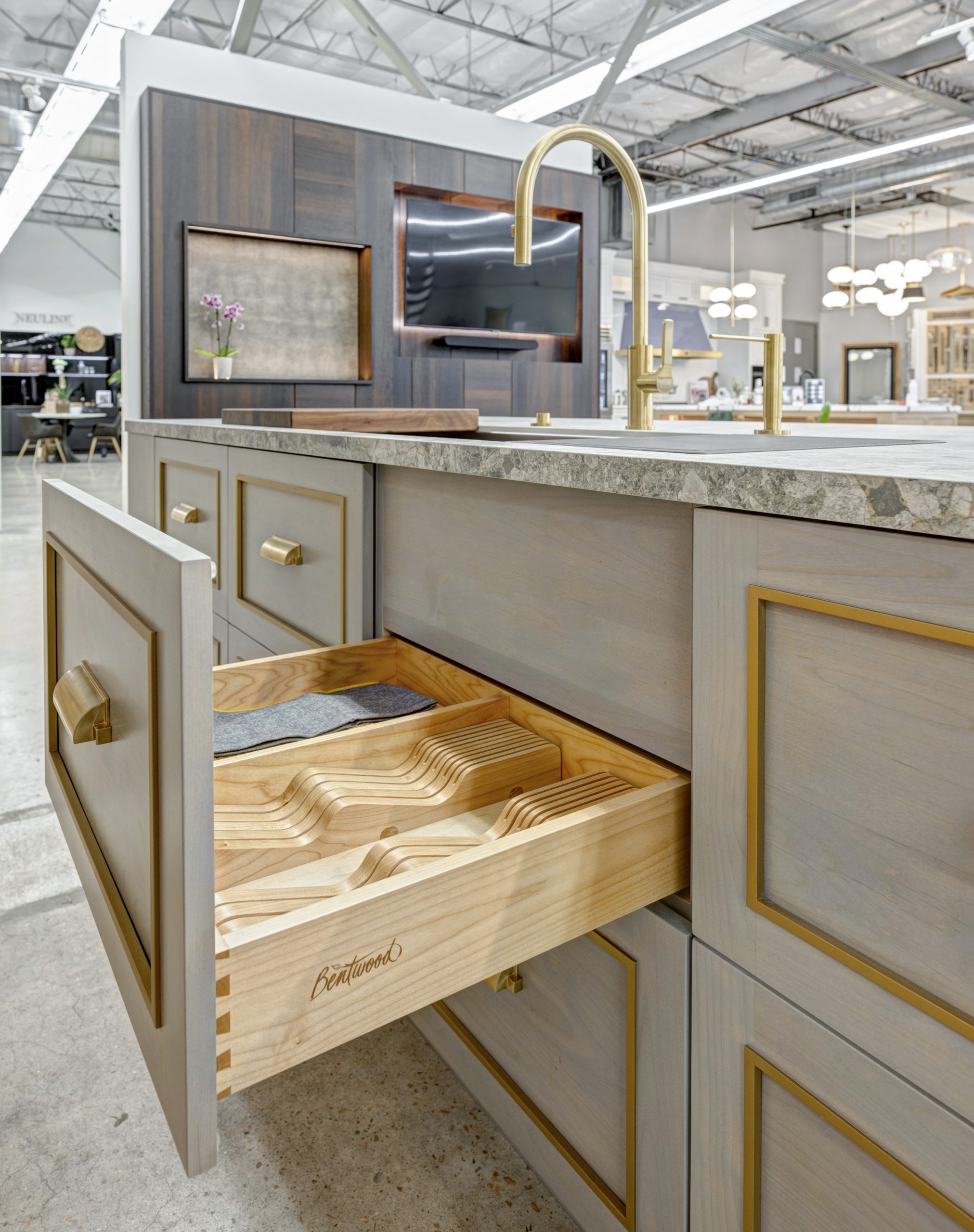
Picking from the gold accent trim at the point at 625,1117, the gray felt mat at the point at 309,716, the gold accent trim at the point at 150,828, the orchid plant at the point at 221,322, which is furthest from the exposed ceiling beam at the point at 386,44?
the gold accent trim at the point at 625,1117

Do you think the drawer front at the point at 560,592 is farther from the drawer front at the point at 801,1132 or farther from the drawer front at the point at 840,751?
the drawer front at the point at 801,1132

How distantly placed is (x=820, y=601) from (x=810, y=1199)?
1.48 feet

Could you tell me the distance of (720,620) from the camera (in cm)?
70

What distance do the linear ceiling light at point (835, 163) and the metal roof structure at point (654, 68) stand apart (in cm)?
49

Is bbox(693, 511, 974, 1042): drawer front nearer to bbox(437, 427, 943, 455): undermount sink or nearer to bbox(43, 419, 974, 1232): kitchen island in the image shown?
bbox(43, 419, 974, 1232): kitchen island

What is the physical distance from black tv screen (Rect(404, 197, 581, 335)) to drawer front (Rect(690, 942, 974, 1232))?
12.9 ft

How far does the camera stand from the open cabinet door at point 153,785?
545mm

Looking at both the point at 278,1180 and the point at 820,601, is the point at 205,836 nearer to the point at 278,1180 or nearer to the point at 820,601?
the point at 820,601

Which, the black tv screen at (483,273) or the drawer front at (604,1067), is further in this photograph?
the black tv screen at (483,273)

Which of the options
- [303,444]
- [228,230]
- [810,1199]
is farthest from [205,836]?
[228,230]

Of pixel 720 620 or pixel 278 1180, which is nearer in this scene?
pixel 720 620

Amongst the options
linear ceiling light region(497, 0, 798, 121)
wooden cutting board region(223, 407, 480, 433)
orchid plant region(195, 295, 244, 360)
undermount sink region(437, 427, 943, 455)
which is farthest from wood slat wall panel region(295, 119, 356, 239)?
undermount sink region(437, 427, 943, 455)

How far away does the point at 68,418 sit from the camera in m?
15.0

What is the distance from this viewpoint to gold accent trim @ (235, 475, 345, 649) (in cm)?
135
